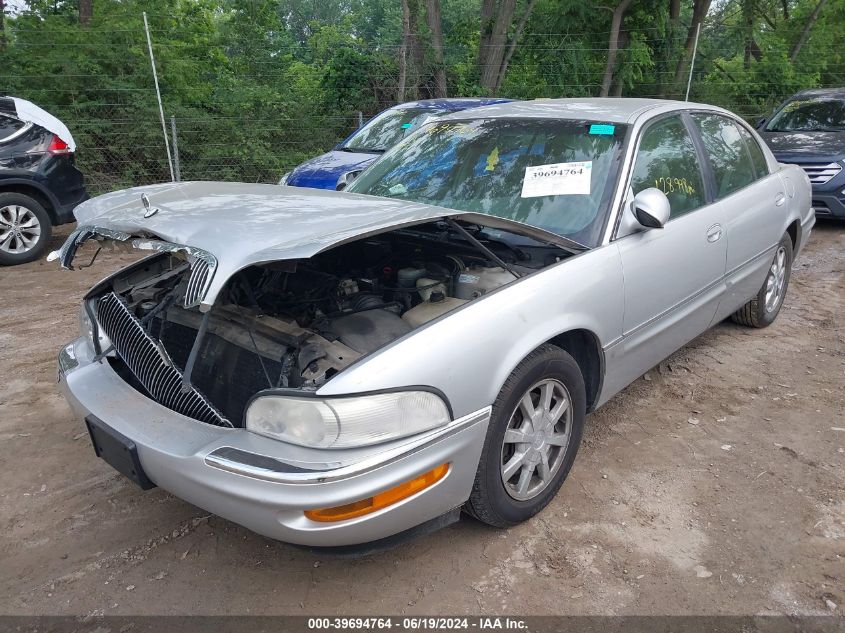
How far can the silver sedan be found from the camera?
213cm

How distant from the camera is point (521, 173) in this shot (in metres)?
3.41

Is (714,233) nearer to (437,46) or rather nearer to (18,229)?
(18,229)

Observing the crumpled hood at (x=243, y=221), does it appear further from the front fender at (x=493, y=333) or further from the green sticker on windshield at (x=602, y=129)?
the green sticker on windshield at (x=602, y=129)

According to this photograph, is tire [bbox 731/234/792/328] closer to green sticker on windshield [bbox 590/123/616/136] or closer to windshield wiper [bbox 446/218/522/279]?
green sticker on windshield [bbox 590/123/616/136]

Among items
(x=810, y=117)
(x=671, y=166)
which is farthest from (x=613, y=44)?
(x=671, y=166)

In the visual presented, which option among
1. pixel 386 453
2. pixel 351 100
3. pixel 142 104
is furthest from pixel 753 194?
pixel 351 100

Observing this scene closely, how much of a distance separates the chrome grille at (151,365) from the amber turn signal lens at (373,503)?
51 centimetres

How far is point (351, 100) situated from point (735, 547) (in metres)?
11.9

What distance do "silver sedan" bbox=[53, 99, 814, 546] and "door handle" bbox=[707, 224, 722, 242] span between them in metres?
0.02

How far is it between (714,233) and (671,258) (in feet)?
1.79

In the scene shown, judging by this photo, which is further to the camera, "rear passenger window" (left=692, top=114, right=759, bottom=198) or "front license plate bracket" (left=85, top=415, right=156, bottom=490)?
"rear passenger window" (left=692, top=114, right=759, bottom=198)

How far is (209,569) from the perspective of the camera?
8.48ft

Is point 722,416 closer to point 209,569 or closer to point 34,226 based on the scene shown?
point 209,569

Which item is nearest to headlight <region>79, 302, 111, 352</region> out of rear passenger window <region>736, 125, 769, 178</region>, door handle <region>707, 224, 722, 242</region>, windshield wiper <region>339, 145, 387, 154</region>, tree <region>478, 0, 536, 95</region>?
door handle <region>707, 224, 722, 242</region>
